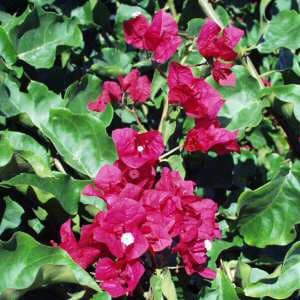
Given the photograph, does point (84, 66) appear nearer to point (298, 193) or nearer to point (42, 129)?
point (42, 129)

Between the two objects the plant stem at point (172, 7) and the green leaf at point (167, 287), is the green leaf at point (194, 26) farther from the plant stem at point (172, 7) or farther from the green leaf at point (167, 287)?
the green leaf at point (167, 287)

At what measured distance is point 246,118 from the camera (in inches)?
57.8

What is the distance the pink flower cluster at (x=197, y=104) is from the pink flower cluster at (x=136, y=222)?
0.35ft

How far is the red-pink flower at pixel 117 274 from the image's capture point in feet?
3.57

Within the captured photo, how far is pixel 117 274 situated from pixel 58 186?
0.20 m

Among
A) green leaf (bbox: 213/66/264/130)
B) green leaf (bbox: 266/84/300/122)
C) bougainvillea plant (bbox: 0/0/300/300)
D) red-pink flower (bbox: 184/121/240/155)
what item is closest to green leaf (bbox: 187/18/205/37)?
bougainvillea plant (bbox: 0/0/300/300)

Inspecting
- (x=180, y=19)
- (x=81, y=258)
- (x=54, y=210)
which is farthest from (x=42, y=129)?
(x=180, y=19)

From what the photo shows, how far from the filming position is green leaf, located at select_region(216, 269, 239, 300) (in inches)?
46.9

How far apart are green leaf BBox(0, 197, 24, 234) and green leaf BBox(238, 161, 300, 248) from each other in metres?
0.44

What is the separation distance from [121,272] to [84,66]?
0.75 meters

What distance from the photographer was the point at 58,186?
1188 mm

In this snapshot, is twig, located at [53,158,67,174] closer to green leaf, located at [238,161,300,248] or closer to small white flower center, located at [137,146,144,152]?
small white flower center, located at [137,146,144,152]

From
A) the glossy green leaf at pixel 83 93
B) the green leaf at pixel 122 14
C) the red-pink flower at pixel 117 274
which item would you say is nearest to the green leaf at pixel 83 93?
the glossy green leaf at pixel 83 93

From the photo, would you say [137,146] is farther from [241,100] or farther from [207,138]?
[241,100]
